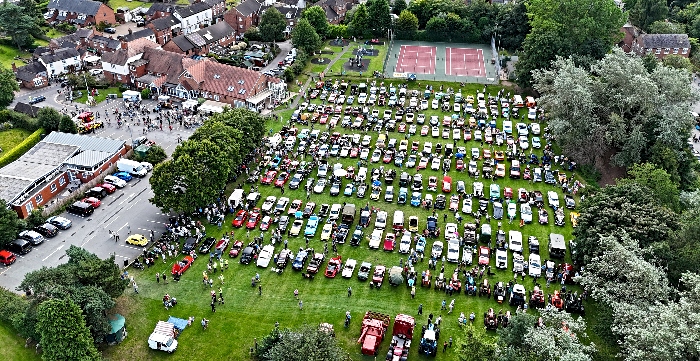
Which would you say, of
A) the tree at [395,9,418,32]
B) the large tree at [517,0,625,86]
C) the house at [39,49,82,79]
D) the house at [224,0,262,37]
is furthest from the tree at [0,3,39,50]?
the large tree at [517,0,625,86]

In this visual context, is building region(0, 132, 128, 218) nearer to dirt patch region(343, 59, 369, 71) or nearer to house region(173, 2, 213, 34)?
dirt patch region(343, 59, 369, 71)

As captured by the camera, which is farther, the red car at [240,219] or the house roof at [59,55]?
the house roof at [59,55]

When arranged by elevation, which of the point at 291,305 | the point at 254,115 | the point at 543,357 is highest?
the point at 254,115

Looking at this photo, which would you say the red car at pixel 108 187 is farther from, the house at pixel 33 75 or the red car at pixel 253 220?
the house at pixel 33 75

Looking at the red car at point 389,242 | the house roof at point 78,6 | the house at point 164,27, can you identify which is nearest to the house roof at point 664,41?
the red car at point 389,242

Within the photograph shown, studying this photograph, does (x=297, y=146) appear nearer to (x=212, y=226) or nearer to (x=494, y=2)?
(x=212, y=226)

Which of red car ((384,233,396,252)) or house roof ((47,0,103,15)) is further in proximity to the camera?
house roof ((47,0,103,15))

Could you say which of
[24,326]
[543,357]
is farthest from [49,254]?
[543,357]
